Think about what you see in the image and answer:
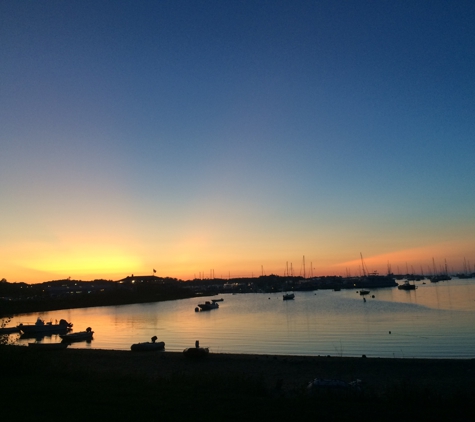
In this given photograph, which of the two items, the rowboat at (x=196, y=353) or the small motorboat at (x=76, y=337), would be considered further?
the small motorboat at (x=76, y=337)

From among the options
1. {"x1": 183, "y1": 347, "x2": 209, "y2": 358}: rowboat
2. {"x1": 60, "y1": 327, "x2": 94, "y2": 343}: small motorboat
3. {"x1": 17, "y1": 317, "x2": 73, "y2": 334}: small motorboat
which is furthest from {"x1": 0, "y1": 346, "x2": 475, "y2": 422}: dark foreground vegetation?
{"x1": 17, "y1": 317, "x2": 73, "y2": 334}: small motorboat

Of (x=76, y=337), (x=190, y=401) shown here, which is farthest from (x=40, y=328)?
(x=190, y=401)

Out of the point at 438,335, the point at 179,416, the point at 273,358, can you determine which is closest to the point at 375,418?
the point at 179,416

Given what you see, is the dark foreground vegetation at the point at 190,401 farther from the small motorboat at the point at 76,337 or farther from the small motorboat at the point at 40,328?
the small motorboat at the point at 40,328

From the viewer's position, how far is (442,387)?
22.6 meters

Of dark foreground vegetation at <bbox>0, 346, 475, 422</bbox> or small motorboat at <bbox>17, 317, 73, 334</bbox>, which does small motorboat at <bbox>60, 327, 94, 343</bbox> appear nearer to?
small motorboat at <bbox>17, 317, 73, 334</bbox>

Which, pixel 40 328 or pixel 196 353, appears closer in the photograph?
pixel 196 353

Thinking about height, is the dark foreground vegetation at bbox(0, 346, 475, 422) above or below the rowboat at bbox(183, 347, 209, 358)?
above

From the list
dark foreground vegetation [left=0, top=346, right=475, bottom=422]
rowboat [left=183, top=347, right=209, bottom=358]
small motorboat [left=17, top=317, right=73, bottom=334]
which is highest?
dark foreground vegetation [left=0, top=346, right=475, bottom=422]

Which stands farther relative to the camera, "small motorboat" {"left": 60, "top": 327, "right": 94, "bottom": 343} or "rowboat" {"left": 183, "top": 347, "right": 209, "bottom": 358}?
"small motorboat" {"left": 60, "top": 327, "right": 94, "bottom": 343}

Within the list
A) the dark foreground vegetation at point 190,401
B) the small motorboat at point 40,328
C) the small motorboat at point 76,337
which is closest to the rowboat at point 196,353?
the dark foreground vegetation at point 190,401

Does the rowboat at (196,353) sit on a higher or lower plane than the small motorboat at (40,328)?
lower

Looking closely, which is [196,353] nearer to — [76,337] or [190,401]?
[190,401]

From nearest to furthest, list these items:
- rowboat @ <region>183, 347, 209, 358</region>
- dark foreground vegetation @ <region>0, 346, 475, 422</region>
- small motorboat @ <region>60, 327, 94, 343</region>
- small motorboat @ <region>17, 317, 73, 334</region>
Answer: dark foreground vegetation @ <region>0, 346, 475, 422</region>, rowboat @ <region>183, 347, 209, 358</region>, small motorboat @ <region>60, 327, 94, 343</region>, small motorboat @ <region>17, 317, 73, 334</region>
